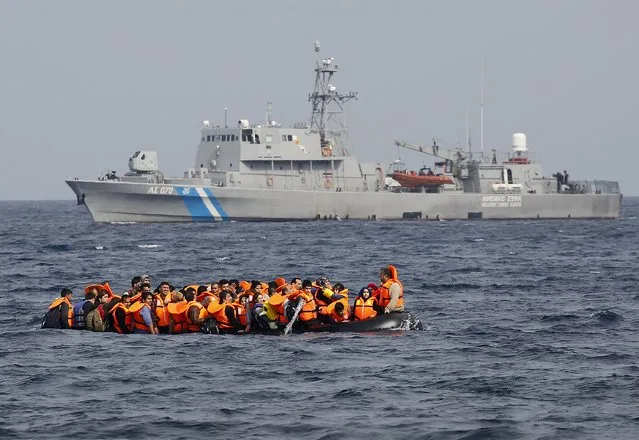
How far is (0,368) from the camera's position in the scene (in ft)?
79.8

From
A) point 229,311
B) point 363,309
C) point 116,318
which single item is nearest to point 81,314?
point 116,318

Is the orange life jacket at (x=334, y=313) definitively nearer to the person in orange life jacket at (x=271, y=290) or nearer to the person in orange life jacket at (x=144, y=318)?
the person in orange life jacket at (x=271, y=290)

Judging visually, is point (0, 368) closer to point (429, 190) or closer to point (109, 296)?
point (109, 296)

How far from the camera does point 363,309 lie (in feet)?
93.7

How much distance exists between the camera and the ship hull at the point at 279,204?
82.0 metres

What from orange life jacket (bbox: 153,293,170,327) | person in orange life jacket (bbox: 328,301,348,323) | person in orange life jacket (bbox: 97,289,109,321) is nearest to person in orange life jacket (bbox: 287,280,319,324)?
person in orange life jacket (bbox: 328,301,348,323)

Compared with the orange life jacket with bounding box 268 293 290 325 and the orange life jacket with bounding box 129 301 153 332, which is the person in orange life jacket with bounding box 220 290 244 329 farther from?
the orange life jacket with bounding box 129 301 153 332

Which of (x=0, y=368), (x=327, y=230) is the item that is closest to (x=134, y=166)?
(x=327, y=230)

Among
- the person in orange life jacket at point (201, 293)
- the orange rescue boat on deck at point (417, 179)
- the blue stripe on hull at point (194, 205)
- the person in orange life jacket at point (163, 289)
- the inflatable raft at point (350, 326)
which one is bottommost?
the inflatable raft at point (350, 326)

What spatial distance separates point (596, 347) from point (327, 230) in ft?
173

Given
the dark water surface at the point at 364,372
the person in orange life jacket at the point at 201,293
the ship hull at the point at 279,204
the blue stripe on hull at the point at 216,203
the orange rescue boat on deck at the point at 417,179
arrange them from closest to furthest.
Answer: the dark water surface at the point at 364,372
the person in orange life jacket at the point at 201,293
the blue stripe on hull at the point at 216,203
the ship hull at the point at 279,204
the orange rescue boat on deck at the point at 417,179

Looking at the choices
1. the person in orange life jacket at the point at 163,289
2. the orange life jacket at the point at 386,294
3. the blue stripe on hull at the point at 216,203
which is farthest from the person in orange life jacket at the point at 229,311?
the blue stripe on hull at the point at 216,203

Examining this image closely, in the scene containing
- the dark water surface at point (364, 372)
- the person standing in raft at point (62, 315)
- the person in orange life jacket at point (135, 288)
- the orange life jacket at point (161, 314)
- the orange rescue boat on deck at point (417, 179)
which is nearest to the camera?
the dark water surface at point (364, 372)

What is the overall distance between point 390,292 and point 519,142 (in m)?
76.3
